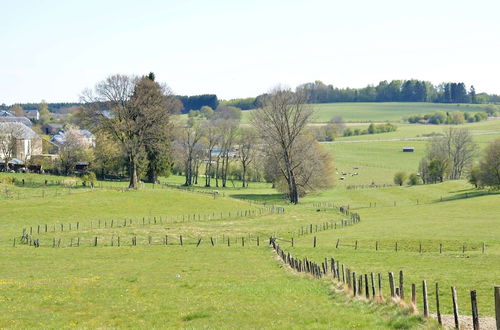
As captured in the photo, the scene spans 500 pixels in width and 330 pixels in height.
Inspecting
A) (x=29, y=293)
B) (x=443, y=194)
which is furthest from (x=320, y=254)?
(x=443, y=194)

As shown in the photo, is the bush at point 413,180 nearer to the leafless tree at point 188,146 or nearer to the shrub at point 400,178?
the shrub at point 400,178

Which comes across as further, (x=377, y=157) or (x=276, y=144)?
(x=377, y=157)

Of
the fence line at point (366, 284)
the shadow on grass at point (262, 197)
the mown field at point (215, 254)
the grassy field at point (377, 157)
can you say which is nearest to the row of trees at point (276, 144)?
the shadow on grass at point (262, 197)

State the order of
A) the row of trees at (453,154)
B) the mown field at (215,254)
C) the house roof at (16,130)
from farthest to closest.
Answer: the row of trees at (453,154) → the house roof at (16,130) → the mown field at (215,254)

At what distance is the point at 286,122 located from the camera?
98.9 meters

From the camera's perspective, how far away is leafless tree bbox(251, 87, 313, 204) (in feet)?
320

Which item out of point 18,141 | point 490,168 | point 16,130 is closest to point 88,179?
point 18,141

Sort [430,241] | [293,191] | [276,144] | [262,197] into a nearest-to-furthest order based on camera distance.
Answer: [430,241]
[293,191]
[276,144]
[262,197]

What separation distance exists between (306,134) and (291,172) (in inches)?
962

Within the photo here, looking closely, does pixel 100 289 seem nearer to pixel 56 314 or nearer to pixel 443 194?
pixel 56 314

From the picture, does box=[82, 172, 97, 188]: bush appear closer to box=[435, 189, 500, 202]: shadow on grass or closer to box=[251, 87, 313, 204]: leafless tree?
box=[251, 87, 313, 204]: leafless tree

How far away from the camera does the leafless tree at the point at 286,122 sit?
97.5 meters

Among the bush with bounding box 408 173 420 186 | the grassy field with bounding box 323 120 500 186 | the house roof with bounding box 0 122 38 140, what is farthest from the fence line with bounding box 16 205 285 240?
the grassy field with bounding box 323 120 500 186

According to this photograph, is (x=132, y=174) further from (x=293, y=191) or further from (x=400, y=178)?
(x=400, y=178)
